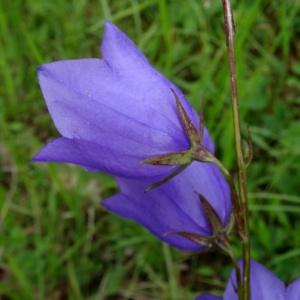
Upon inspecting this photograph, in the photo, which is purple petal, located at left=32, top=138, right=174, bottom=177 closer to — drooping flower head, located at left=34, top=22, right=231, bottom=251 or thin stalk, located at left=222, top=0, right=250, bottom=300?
drooping flower head, located at left=34, top=22, right=231, bottom=251

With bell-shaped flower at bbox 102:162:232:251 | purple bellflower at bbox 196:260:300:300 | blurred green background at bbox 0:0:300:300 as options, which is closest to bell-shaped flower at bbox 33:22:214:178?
bell-shaped flower at bbox 102:162:232:251

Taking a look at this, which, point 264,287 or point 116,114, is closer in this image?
point 116,114

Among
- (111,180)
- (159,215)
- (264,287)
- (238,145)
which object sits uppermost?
(238,145)

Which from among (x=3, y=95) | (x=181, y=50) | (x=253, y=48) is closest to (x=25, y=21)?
(x=3, y=95)

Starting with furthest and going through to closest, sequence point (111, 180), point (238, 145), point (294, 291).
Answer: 1. point (111, 180)
2. point (294, 291)
3. point (238, 145)

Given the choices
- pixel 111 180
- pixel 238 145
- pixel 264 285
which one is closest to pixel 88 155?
pixel 238 145

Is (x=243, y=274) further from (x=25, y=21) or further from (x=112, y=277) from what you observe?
(x=25, y=21)

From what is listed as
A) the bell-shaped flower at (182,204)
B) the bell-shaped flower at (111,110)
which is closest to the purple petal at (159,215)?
the bell-shaped flower at (182,204)

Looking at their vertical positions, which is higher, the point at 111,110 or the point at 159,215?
the point at 111,110

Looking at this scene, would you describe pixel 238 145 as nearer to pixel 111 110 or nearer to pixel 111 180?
pixel 111 110
